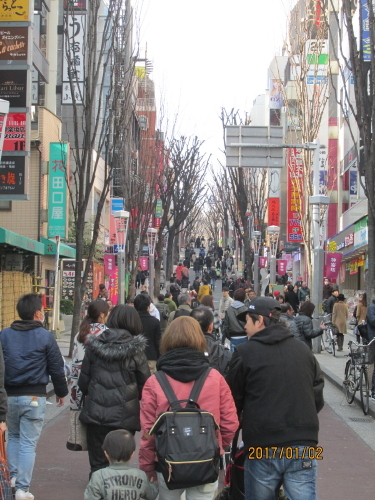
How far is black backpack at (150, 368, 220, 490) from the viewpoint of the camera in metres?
4.22

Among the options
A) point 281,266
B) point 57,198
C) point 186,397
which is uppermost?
point 57,198

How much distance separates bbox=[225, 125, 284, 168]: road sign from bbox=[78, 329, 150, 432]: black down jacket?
1520 cm

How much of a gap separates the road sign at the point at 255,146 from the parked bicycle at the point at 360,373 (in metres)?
9.41

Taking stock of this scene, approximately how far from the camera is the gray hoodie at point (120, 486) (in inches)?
175

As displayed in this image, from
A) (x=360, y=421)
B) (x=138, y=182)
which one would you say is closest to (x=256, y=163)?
(x=360, y=421)

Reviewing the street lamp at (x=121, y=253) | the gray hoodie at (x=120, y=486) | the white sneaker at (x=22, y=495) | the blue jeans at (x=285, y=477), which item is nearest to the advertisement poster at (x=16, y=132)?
the street lamp at (x=121, y=253)

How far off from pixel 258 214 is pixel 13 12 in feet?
80.1

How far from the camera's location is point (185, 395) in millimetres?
4469

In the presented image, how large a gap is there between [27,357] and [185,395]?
2.44 meters

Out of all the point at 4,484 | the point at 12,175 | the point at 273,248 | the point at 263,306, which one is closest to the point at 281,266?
the point at 273,248

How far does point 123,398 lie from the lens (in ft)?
18.7

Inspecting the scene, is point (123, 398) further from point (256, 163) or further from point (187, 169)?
point (187, 169)

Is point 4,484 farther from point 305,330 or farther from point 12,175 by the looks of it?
point 12,175

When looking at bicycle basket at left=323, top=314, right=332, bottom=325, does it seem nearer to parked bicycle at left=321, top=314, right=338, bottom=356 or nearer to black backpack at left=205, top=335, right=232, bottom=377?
parked bicycle at left=321, top=314, right=338, bottom=356
